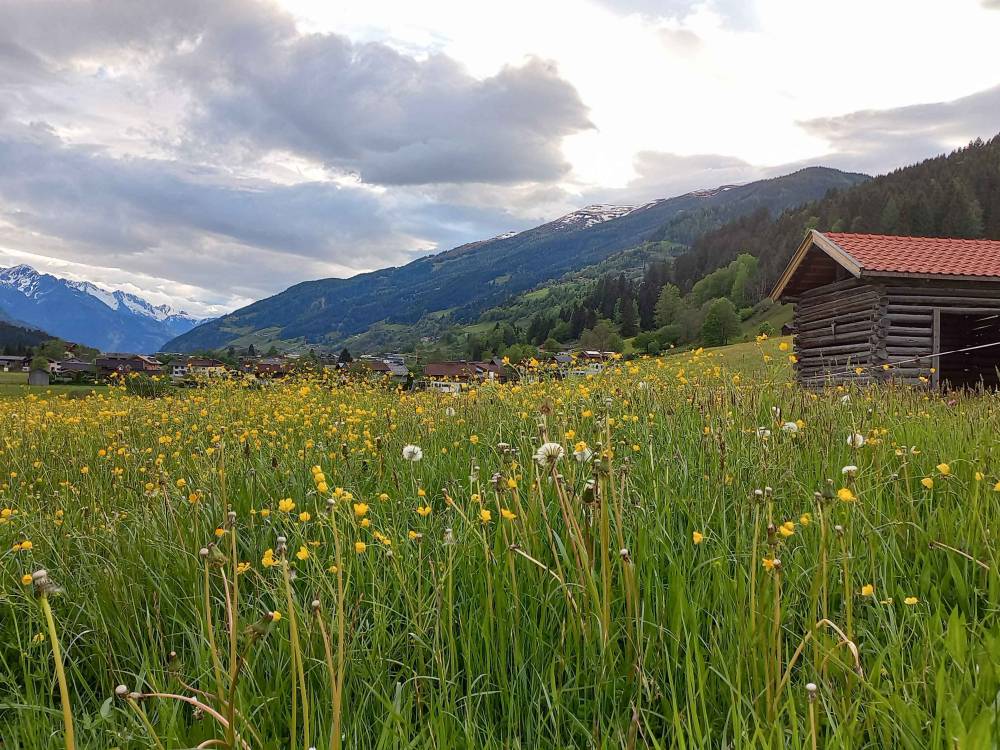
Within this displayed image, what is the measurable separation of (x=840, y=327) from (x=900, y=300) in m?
2.18

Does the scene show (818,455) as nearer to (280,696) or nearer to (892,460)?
(892,460)

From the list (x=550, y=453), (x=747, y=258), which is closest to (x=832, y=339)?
(x=550, y=453)

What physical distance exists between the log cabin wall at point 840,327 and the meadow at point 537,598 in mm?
13853

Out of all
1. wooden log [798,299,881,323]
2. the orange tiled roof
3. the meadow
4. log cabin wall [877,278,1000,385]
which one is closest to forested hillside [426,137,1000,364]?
wooden log [798,299,881,323]

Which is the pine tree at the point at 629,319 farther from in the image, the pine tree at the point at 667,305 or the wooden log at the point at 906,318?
the wooden log at the point at 906,318

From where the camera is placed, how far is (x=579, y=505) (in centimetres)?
261

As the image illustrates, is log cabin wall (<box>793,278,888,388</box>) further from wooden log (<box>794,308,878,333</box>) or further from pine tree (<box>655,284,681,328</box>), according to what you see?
pine tree (<box>655,284,681,328</box>)

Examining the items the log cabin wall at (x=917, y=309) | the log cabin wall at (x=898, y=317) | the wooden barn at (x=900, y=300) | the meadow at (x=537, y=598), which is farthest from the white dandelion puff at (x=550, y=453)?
the log cabin wall at (x=917, y=309)

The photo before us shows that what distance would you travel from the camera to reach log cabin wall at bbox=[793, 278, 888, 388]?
17.6m

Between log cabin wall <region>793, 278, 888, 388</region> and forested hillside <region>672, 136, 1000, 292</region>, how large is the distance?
237 feet

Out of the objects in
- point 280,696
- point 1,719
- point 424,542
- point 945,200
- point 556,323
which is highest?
point 945,200

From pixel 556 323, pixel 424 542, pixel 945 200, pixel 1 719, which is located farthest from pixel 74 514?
pixel 556 323

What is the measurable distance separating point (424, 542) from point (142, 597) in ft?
4.39

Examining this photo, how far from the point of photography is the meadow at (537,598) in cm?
176
